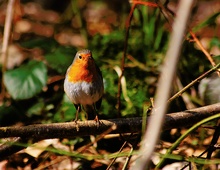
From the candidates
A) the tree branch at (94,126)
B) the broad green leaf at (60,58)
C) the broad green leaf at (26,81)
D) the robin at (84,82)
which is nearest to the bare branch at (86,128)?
the tree branch at (94,126)

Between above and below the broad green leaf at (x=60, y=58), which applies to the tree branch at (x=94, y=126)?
below

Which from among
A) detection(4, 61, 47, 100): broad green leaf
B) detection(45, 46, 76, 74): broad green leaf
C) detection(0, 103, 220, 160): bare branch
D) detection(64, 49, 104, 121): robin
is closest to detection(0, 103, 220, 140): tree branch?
detection(0, 103, 220, 160): bare branch

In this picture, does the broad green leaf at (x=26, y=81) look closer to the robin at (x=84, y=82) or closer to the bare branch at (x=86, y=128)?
the robin at (x=84, y=82)

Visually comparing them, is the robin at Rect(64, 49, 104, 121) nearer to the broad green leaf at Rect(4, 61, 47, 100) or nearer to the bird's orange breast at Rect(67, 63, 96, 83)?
the bird's orange breast at Rect(67, 63, 96, 83)

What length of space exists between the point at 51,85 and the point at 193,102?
1.42 m

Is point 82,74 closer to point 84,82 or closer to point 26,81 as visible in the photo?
point 84,82

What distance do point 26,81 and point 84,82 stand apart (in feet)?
2.35

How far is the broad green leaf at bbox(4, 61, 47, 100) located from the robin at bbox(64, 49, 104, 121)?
507mm

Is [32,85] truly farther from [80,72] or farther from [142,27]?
[142,27]

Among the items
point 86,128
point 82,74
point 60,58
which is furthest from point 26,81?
point 86,128

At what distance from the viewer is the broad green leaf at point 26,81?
3715mm

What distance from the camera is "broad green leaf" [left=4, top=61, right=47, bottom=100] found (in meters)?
3.71

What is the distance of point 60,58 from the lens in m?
4.01

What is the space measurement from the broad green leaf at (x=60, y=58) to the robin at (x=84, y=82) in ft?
1.89
